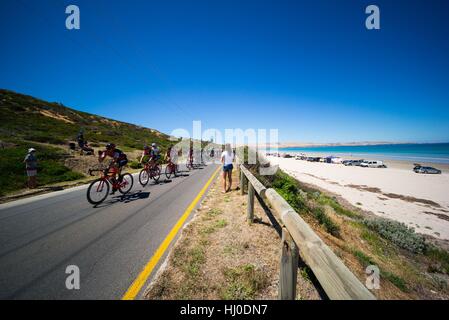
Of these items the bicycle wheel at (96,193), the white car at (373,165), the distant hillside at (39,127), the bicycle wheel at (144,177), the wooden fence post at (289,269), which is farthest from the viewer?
the white car at (373,165)

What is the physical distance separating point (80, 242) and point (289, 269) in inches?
169

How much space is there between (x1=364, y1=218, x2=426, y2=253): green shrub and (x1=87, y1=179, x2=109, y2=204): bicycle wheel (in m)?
11.0

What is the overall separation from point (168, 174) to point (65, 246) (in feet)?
30.6

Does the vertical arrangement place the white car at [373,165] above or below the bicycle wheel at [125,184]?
below

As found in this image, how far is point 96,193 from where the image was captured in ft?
22.3

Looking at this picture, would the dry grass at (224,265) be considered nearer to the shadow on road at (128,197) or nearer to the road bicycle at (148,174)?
the shadow on road at (128,197)

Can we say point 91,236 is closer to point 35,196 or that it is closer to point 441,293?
point 35,196

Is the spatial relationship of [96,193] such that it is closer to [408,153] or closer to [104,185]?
[104,185]

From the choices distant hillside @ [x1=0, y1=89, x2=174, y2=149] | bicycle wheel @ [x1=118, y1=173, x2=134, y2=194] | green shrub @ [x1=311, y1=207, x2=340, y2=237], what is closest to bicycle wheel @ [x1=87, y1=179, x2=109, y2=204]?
bicycle wheel @ [x1=118, y1=173, x2=134, y2=194]

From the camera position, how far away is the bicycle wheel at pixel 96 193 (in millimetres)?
6537

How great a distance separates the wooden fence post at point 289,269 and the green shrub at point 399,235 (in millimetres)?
7739

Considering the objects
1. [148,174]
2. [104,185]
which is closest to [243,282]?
[104,185]

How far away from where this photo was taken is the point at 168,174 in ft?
43.0

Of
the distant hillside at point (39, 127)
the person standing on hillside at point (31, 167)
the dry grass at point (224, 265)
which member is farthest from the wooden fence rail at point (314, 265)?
the distant hillside at point (39, 127)
